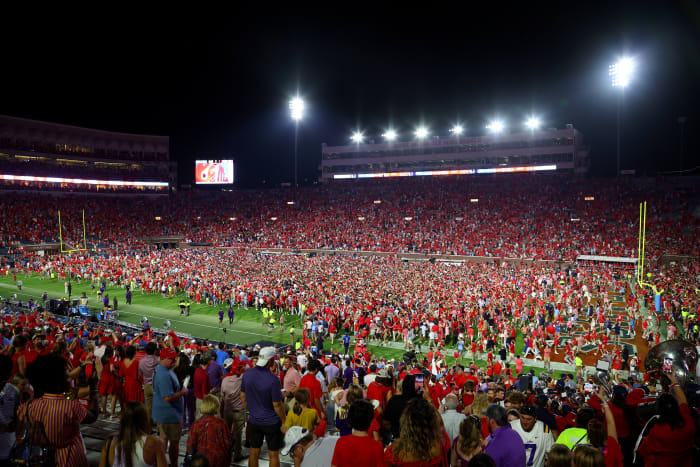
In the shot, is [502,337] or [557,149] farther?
[557,149]

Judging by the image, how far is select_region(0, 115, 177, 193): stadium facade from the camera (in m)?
52.7

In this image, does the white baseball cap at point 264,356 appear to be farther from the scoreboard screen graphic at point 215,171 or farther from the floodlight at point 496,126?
the scoreboard screen graphic at point 215,171

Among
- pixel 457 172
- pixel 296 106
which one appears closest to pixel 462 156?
pixel 457 172

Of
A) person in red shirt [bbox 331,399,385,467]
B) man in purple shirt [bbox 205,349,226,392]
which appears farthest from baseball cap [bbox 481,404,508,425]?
man in purple shirt [bbox 205,349,226,392]

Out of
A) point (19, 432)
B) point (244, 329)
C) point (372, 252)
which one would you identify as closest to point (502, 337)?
point (244, 329)

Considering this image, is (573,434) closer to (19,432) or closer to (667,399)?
(667,399)

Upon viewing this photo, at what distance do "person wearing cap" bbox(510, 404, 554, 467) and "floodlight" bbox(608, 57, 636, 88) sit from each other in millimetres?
49988

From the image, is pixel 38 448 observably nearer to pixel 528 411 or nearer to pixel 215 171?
pixel 528 411

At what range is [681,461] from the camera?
3961mm

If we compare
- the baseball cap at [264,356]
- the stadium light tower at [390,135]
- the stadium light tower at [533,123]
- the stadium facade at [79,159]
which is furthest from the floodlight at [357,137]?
the baseball cap at [264,356]

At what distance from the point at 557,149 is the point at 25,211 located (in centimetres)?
6389

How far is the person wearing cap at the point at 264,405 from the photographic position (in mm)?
4637

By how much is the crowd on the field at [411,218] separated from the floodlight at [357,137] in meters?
8.29

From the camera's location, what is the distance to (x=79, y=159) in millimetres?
A: 59062
